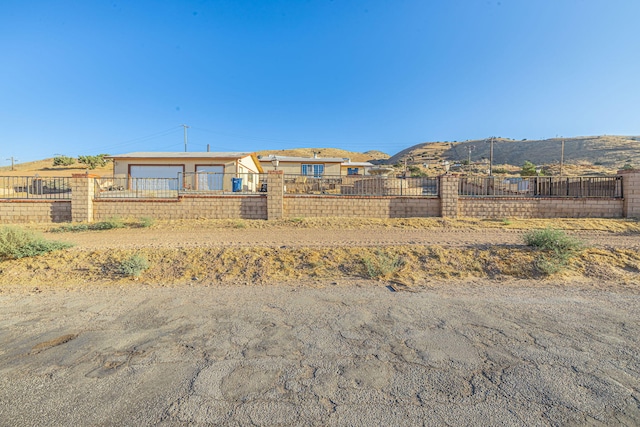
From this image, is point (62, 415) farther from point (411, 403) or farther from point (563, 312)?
point (563, 312)

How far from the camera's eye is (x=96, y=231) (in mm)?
11078

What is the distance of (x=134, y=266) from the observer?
670cm

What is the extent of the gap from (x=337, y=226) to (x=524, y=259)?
19.4ft

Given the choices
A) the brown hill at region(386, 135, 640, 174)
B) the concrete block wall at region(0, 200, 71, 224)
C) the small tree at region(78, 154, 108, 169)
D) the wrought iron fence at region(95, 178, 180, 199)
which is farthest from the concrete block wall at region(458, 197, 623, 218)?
the small tree at region(78, 154, 108, 169)

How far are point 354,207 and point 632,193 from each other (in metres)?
10.9

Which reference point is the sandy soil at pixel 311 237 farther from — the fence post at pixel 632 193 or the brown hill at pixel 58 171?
the brown hill at pixel 58 171

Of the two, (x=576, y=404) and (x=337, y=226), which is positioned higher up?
(x=337, y=226)

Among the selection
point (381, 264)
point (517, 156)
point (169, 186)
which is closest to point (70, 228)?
point (169, 186)

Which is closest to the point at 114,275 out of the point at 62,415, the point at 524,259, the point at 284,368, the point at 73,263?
the point at 73,263

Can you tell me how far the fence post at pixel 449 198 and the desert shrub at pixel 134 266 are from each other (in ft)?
35.5

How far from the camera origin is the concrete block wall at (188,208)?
43.9 feet

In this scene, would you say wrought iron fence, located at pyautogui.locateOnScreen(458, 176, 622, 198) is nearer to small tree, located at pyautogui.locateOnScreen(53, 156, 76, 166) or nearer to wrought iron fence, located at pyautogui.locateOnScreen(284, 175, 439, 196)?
wrought iron fence, located at pyautogui.locateOnScreen(284, 175, 439, 196)

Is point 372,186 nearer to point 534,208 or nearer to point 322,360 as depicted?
point 534,208

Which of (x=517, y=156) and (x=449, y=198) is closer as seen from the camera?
(x=449, y=198)
